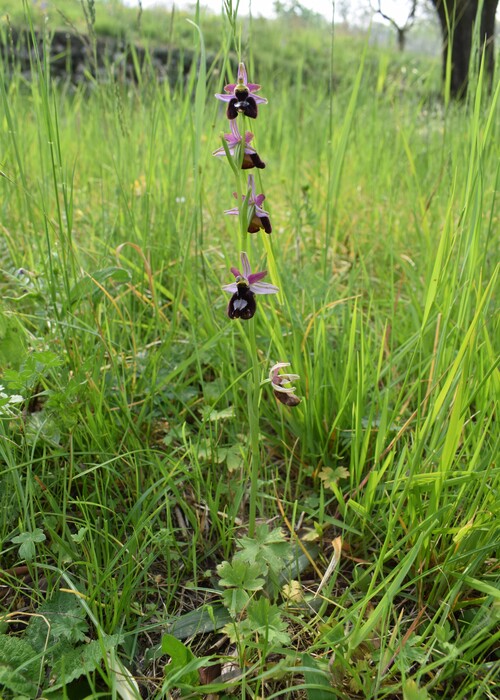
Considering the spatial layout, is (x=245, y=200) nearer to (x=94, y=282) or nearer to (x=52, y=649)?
(x=94, y=282)

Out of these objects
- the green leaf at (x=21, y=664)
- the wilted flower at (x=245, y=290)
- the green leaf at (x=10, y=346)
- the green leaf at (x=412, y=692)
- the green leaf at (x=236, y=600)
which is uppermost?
the wilted flower at (x=245, y=290)

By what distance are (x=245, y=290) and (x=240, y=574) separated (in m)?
0.58

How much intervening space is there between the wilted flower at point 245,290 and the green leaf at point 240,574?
506mm

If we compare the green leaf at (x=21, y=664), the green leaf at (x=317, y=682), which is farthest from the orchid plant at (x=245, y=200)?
the green leaf at (x=21, y=664)

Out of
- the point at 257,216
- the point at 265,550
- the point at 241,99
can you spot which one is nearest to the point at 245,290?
the point at 257,216

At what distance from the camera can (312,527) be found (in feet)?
4.55

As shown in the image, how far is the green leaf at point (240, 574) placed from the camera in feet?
3.55

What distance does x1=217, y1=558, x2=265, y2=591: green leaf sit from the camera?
1.08m

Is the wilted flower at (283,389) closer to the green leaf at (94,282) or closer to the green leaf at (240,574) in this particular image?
the green leaf at (240,574)

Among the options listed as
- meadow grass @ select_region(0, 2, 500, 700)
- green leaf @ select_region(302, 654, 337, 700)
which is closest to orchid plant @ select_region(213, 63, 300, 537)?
meadow grass @ select_region(0, 2, 500, 700)

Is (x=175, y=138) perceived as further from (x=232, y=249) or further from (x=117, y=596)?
(x=117, y=596)

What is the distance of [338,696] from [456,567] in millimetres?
361

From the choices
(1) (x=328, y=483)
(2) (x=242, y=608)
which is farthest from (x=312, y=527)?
(2) (x=242, y=608)

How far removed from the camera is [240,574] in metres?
1.09
